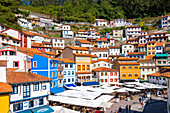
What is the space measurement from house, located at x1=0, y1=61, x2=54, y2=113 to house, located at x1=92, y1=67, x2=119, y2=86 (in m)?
26.1

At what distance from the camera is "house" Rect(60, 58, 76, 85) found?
1756 inches

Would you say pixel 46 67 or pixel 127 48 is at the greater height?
pixel 127 48

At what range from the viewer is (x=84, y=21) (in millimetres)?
110562

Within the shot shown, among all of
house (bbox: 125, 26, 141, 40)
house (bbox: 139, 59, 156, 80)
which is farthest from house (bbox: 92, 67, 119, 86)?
house (bbox: 125, 26, 141, 40)

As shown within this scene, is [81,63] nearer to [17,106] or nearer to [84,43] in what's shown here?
[84,43]

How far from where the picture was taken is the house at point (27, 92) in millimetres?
20766

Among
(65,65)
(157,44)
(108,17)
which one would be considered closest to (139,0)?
(108,17)

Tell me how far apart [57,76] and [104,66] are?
22.5 meters

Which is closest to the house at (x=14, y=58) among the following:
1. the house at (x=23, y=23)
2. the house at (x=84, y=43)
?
the house at (x=84, y=43)

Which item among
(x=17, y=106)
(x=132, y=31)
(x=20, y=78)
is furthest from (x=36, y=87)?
(x=132, y=31)

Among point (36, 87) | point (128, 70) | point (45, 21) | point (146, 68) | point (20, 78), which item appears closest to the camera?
point (20, 78)

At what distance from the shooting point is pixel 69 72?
149 feet

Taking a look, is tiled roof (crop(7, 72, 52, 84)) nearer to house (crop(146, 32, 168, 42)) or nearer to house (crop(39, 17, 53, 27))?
house (crop(146, 32, 168, 42))

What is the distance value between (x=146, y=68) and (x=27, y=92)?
148 feet
